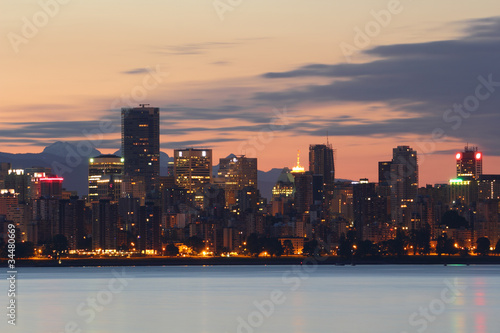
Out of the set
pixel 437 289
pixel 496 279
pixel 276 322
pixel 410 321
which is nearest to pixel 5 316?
pixel 276 322

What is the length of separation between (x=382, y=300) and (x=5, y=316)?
3622 cm

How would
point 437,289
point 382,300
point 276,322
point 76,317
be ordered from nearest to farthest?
1. point 276,322
2. point 76,317
3. point 382,300
4. point 437,289

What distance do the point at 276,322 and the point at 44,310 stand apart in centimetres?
→ 2375

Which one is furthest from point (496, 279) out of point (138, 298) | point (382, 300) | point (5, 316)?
point (5, 316)

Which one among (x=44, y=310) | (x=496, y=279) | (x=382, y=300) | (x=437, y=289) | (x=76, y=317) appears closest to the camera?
(x=76, y=317)

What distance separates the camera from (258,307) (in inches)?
3745

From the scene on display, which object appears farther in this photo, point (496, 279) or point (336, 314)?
point (496, 279)

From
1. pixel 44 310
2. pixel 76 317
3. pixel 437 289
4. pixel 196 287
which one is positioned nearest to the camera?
pixel 76 317

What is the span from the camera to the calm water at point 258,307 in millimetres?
77062

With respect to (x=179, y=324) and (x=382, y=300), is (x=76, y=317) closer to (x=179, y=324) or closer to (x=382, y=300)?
(x=179, y=324)

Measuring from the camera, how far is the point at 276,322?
258 ft

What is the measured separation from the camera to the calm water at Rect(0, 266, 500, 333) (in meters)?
77.1

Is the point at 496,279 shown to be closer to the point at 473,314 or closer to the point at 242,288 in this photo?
the point at 242,288

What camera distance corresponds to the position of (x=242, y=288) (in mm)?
127250
